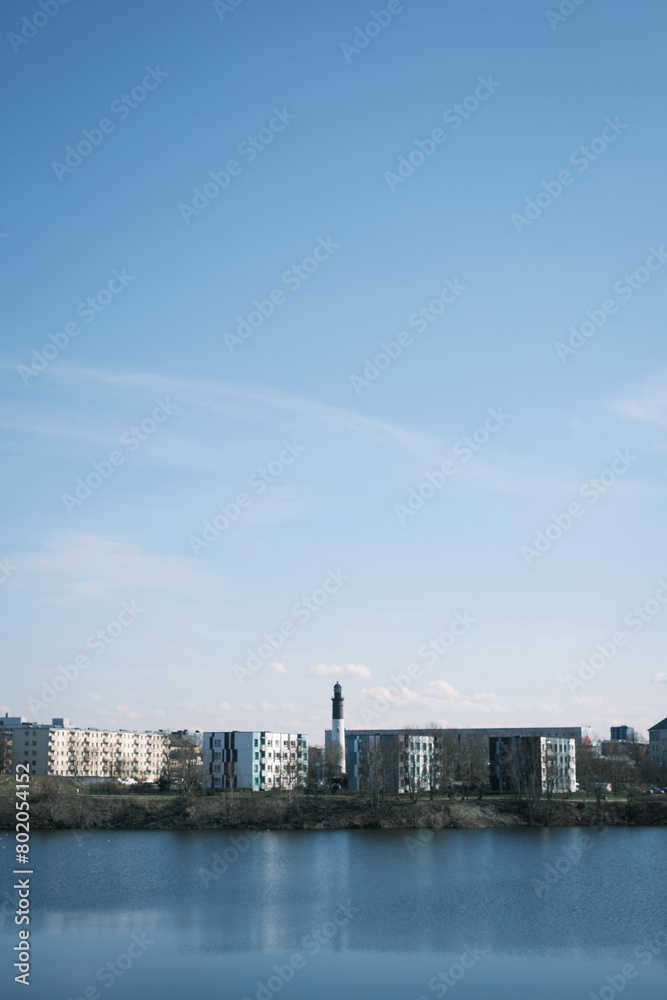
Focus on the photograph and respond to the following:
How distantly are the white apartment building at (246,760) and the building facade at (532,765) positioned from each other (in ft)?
76.0

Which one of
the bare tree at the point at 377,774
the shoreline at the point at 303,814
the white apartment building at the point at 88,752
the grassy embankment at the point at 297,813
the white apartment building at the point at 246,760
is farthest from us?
the white apartment building at the point at 88,752

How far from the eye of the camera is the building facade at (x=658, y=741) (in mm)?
156250

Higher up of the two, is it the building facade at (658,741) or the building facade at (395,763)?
the building facade at (395,763)

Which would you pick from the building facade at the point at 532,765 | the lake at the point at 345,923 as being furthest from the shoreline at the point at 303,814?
the lake at the point at 345,923

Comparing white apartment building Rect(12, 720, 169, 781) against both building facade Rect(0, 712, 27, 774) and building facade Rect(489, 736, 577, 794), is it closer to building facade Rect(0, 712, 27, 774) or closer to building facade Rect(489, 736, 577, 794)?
building facade Rect(0, 712, 27, 774)

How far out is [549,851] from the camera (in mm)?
61156

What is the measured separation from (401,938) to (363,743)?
8519cm

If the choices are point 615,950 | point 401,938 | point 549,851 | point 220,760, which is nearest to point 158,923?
point 401,938

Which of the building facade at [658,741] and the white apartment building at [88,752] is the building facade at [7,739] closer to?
the white apartment building at [88,752]

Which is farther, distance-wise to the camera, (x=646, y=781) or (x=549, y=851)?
(x=646, y=781)

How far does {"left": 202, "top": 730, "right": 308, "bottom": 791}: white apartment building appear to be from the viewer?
108 m

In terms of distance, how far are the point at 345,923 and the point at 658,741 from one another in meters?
139

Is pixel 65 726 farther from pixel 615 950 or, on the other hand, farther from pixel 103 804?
pixel 615 950

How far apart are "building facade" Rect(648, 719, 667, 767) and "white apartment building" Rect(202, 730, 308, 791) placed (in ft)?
242
